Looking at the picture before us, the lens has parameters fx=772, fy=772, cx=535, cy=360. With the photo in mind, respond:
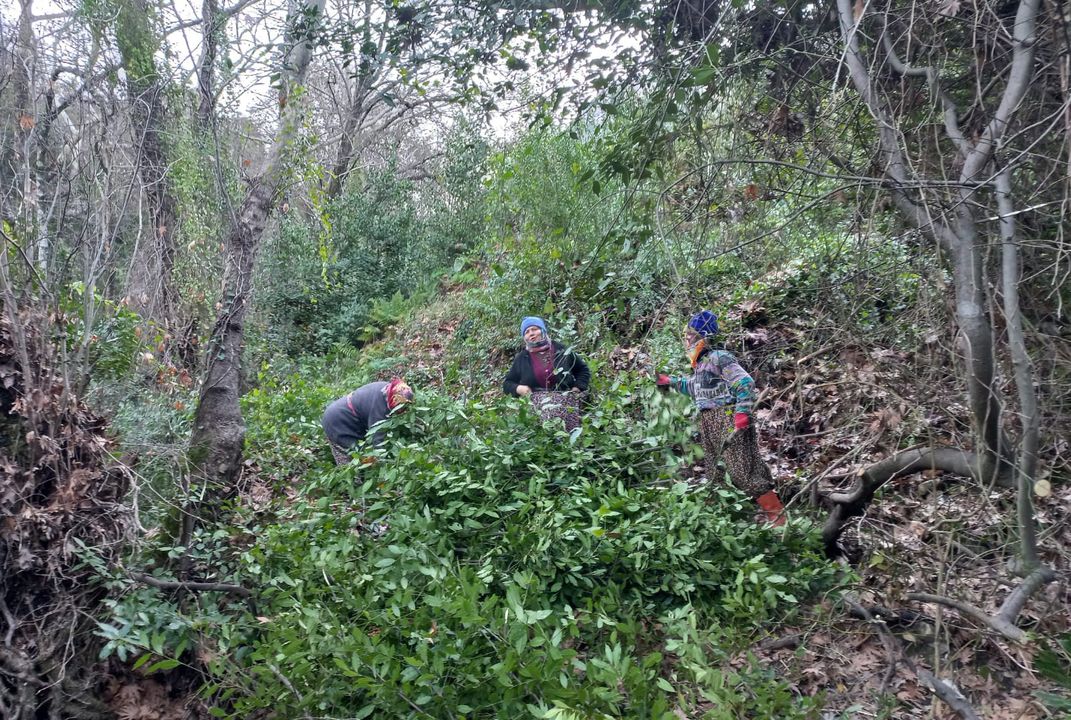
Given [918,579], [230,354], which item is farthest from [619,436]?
[230,354]

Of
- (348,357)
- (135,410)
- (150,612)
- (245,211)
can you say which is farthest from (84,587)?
(348,357)

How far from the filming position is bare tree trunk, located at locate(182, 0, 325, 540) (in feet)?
18.0

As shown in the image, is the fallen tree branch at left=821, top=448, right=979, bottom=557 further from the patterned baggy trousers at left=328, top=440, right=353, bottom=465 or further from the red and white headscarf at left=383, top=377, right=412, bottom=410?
the patterned baggy trousers at left=328, top=440, right=353, bottom=465

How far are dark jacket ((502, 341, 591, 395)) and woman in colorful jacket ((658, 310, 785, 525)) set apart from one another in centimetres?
88

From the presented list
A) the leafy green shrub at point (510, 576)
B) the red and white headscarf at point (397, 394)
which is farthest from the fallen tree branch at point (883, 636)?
the red and white headscarf at point (397, 394)

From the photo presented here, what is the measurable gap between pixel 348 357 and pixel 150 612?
9.63 metres

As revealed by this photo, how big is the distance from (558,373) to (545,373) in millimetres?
264

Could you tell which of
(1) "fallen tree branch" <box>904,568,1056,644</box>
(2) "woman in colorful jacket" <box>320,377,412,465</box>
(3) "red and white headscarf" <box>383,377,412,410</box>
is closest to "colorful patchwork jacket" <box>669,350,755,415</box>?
(3) "red and white headscarf" <box>383,377,412,410</box>

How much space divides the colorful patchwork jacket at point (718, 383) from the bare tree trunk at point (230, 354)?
3309 mm

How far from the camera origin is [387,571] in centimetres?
416

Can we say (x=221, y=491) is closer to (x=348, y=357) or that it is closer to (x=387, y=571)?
(x=387, y=571)

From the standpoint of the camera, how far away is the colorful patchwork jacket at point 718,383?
5.45 meters

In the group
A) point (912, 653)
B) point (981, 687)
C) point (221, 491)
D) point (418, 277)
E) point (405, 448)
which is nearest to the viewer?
point (981, 687)

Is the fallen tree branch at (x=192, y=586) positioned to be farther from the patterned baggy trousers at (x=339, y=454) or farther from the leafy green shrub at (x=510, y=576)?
the patterned baggy trousers at (x=339, y=454)
